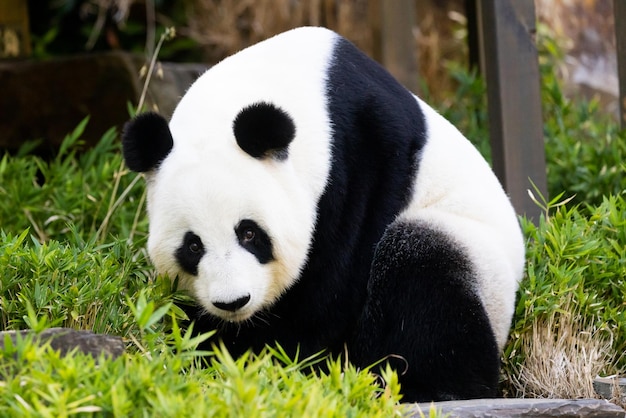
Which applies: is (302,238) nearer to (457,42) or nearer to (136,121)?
(136,121)

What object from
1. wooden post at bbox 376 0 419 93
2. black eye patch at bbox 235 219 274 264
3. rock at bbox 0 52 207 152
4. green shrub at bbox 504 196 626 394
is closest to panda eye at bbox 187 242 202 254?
black eye patch at bbox 235 219 274 264

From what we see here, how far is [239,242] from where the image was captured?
10.7 feet

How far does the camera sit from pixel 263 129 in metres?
3.26

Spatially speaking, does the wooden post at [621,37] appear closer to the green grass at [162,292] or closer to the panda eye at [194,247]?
the green grass at [162,292]

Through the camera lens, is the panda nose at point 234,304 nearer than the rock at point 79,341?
No

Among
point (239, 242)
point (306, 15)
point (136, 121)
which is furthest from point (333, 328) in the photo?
point (306, 15)

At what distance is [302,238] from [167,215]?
0.50m

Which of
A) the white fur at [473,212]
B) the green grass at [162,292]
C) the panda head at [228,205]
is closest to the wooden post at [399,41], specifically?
the green grass at [162,292]

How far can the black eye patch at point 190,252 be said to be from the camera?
326cm

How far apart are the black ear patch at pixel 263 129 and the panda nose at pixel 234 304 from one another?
1.77 ft

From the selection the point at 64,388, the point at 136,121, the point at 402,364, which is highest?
the point at 136,121

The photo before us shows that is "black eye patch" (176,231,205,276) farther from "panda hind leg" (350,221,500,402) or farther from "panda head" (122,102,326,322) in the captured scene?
"panda hind leg" (350,221,500,402)

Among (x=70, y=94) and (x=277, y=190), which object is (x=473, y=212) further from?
(x=70, y=94)

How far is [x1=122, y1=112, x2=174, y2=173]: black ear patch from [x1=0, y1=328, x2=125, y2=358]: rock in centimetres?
84
